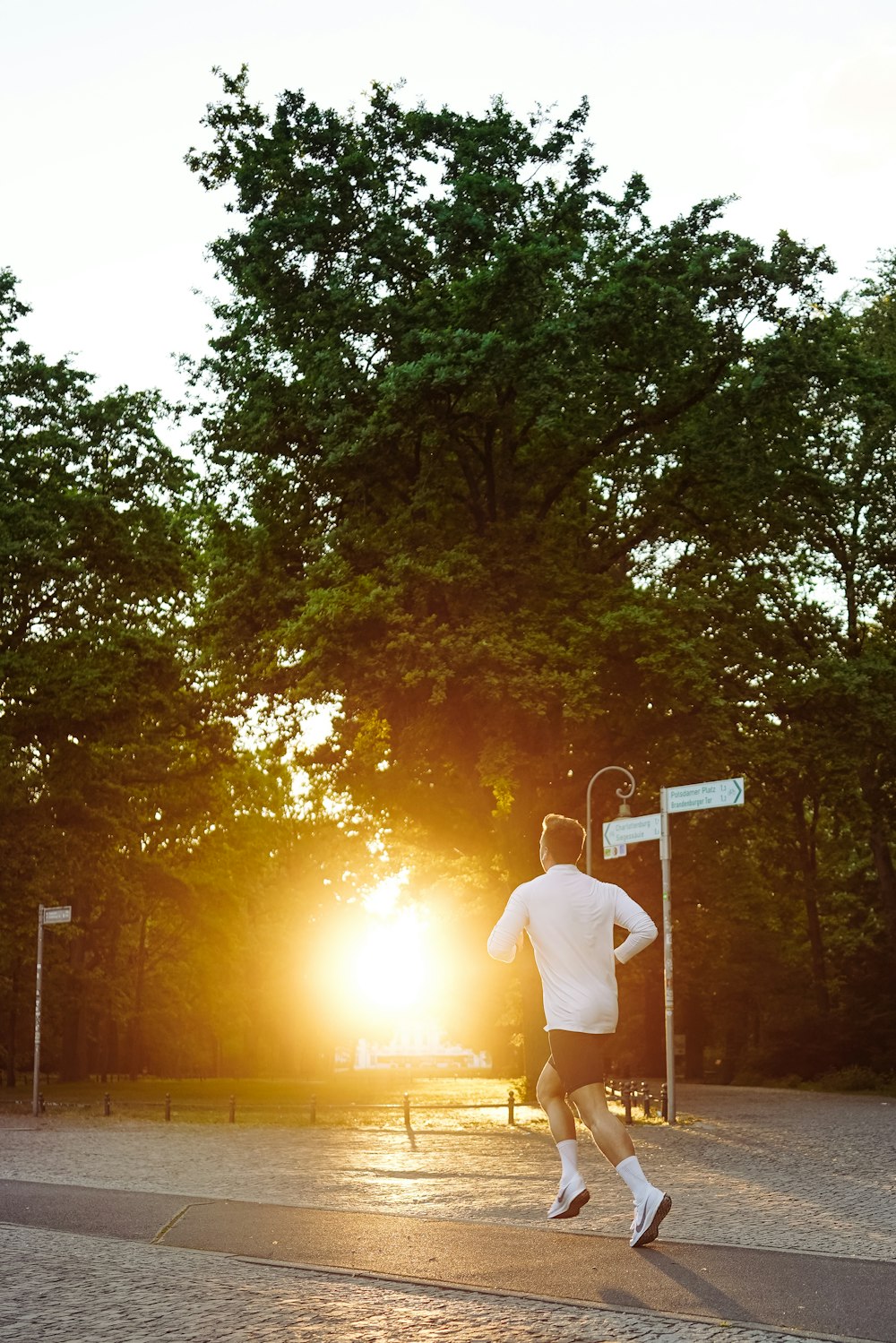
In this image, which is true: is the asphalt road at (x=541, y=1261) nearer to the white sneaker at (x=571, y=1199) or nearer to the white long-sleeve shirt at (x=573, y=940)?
the white sneaker at (x=571, y=1199)

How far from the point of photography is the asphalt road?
5941 millimetres

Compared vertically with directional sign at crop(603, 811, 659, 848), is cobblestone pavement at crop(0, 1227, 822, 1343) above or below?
below

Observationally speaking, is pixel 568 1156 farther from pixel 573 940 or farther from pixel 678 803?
pixel 678 803

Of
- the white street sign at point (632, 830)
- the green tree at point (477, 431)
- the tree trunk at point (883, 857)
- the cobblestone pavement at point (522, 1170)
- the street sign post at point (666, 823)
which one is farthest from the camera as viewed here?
the tree trunk at point (883, 857)

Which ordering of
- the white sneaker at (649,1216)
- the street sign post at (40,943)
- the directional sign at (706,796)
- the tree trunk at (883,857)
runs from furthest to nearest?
the tree trunk at (883,857) → the street sign post at (40,943) → the directional sign at (706,796) → the white sneaker at (649,1216)

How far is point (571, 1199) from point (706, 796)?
11.2 meters

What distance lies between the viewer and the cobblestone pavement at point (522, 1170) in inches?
370

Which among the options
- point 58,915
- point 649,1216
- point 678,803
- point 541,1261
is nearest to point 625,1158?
point 649,1216

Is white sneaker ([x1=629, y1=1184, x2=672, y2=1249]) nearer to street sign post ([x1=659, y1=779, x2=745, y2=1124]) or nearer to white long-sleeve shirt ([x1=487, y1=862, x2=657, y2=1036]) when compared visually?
white long-sleeve shirt ([x1=487, y1=862, x2=657, y2=1036])

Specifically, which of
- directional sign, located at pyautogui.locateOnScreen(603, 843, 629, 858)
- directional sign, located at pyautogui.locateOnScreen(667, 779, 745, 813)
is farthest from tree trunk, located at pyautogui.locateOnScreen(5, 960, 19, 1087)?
directional sign, located at pyautogui.locateOnScreen(667, 779, 745, 813)

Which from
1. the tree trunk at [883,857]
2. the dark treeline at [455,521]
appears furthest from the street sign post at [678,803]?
the tree trunk at [883,857]

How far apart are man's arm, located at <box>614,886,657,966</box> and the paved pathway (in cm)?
163

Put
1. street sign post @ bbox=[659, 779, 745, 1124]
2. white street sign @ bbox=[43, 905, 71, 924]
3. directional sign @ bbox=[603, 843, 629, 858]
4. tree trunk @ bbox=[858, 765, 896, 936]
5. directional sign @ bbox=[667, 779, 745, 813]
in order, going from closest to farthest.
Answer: directional sign @ bbox=[667, 779, 745, 813], street sign post @ bbox=[659, 779, 745, 1124], directional sign @ bbox=[603, 843, 629, 858], white street sign @ bbox=[43, 905, 71, 924], tree trunk @ bbox=[858, 765, 896, 936]

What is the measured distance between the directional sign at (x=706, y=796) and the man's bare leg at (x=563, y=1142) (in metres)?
9.65
